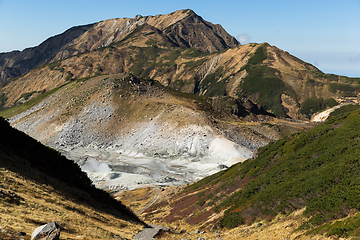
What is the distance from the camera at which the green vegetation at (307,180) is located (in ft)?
92.7

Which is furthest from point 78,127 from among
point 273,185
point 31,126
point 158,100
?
point 273,185

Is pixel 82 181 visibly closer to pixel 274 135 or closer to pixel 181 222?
pixel 181 222

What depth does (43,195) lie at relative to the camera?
29328 millimetres

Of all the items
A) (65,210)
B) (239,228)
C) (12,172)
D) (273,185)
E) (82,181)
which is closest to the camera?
(65,210)

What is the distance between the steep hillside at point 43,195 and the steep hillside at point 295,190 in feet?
53.7

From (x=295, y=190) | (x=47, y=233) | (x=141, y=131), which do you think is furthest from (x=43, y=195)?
(x=141, y=131)

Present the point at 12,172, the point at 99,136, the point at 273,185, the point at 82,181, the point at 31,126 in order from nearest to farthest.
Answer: the point at 12,172, the point at 273,185, the point at 82,181, the point at 99,136, the point at 31,126

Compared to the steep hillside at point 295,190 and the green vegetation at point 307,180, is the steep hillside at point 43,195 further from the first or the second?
the green vegetation at point 307,180

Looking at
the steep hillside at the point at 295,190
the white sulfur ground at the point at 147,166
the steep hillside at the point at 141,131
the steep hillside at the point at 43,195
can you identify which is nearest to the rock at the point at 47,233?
the steep hillside at the point at 43,195

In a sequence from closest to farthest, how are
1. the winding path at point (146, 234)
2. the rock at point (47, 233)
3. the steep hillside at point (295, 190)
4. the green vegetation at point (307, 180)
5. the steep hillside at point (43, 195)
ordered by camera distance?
the rock at point (47, 233) → the steep hillside at point (43, 195) → the steep hillside at point (295, 190) → the green vegetation at point (307, 180) → the winding path at point (146, 234)

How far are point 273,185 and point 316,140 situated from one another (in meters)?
12.9

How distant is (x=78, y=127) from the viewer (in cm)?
13488

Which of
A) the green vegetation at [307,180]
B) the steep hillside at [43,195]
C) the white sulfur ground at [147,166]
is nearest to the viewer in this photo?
the steep hillside at [43,195]

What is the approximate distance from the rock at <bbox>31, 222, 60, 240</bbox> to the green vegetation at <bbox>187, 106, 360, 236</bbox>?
21.1 m
